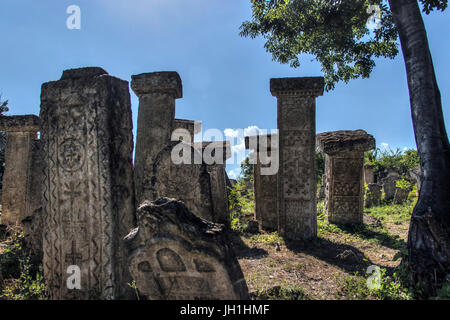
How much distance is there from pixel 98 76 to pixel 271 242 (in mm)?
4964

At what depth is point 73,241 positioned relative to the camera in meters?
3.18

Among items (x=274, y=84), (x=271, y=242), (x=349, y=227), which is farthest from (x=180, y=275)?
(x=349, y=227)

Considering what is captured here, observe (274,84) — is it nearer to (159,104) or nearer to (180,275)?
(159,104)

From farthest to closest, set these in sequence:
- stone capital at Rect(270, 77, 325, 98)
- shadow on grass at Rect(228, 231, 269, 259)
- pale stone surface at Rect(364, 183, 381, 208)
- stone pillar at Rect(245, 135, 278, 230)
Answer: pale stone surface at Rect(364, 183, 381, 208) → stone pillar at Rect(245, 135, 278, 230) → stone capital at Rect(270, 77, 325, 98) → shadow on grass at Rect(228, 231, 269, 259)

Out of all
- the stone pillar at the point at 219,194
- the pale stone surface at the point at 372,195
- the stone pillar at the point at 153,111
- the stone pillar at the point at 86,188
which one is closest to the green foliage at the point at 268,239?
the stone pillar at the point at 219,194

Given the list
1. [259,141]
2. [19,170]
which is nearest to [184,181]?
[259,141]

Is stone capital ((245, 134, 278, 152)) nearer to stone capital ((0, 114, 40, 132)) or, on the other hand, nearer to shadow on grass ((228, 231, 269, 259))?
shadow on grass ((228, 231, 269, 259))

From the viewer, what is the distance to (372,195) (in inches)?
518

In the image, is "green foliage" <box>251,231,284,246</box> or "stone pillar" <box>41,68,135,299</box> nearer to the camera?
"stone pillar" <box>41,68,135,299</box>

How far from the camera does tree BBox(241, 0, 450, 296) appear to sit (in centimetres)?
357

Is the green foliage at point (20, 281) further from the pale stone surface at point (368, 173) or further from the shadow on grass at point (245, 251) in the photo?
the pale stone surface at point (368, 173)

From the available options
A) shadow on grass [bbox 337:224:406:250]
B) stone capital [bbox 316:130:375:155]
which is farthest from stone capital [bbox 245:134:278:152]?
shadow on grass [bbox 337:224:406:250]

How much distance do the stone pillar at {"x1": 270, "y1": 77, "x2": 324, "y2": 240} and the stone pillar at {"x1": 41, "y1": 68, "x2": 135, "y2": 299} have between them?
428 centimetres

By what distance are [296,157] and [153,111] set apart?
3.78 meters
